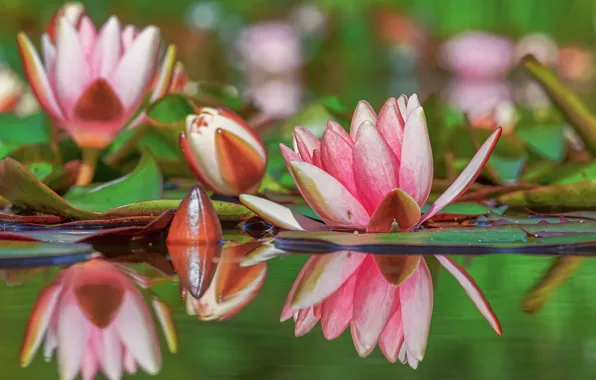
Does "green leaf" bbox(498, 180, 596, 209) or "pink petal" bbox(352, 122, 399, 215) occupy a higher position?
"pink petal" bbox(352, 122, 399, 215)

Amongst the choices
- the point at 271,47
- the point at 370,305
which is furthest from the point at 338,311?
the point at 271,47

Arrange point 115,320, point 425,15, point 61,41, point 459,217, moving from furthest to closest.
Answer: point 425,15 → point 61,41 → point 459,217 → point 115,320

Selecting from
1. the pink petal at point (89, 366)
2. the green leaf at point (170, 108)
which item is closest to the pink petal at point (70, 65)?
the green leaf at point (170, 108)

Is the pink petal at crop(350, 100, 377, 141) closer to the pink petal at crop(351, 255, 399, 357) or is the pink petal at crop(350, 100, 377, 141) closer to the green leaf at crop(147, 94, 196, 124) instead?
the pink petal at crop(351, 255, 399, 357)

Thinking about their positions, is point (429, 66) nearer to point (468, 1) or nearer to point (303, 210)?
point (468, 1)

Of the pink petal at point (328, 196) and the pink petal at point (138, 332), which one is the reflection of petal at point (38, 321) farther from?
the pink petal at point (328, 196)

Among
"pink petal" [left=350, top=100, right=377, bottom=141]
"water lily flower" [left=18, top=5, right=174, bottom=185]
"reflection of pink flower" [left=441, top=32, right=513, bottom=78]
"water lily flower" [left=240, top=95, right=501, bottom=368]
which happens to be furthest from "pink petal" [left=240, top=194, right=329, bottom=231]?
"reflection of pink flower" [left=441, top=32, right=513, bottom=78]

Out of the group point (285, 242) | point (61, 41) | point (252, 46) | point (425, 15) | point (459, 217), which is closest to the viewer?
point (285, 242)

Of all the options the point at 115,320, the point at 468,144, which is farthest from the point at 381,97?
the point at 115,320
